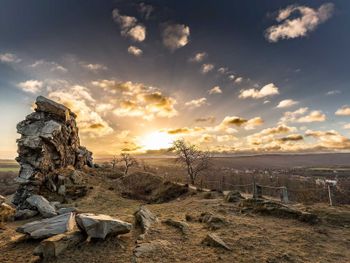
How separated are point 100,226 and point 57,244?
183cm

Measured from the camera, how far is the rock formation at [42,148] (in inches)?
1132

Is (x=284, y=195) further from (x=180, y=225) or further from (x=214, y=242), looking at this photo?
(x=214, y=242)

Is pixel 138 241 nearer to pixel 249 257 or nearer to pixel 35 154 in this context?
pixel 249 257

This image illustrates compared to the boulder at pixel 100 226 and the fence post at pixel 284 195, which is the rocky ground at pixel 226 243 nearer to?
the boulder at pixel 100 226

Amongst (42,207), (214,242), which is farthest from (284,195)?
(42,207)

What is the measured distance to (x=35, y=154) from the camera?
3023 centimetres

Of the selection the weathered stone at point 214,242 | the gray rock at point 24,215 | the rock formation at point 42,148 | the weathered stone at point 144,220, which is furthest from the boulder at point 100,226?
the rock formation at point 42,148

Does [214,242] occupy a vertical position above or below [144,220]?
below

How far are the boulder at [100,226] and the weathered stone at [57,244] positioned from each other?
484 millimetres

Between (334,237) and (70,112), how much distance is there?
40138 mm

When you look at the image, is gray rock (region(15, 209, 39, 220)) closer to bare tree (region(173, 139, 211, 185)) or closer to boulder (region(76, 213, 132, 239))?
boulder (region(76, 213, 132, 239))

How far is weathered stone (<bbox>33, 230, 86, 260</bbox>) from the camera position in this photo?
9352 millimetres

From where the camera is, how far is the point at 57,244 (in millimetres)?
9617

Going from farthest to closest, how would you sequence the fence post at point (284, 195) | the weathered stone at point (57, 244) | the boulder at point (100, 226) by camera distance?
1. the fence post at point (284, 195)
2. the boulder at point (100, 226)
3. the weathered stone at point (57, 244)
